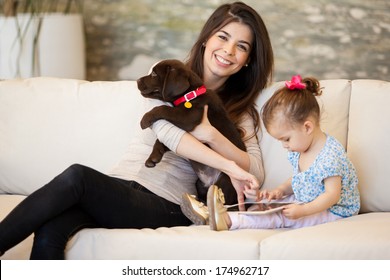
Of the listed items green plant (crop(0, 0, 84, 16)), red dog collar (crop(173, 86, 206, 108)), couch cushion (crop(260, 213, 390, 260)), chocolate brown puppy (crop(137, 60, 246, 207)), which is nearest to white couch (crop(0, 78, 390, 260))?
couch cushion (crop(260, 213, 390, 260))

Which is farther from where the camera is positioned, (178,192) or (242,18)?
(242,18)

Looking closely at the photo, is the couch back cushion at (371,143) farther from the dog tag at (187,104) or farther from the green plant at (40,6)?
the green plant at (40,6)

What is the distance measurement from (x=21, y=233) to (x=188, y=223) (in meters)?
0.67

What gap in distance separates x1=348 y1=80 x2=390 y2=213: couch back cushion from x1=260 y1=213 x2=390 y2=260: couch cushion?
439 millimetres

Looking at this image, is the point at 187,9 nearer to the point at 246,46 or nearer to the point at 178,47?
the point at 178,47

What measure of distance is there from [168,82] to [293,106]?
1.68ft

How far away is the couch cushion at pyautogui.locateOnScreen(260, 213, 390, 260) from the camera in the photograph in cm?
203

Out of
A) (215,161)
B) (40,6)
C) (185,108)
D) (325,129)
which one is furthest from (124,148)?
(40,6)

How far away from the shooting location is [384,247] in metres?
2.01

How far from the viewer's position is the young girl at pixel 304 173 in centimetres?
224

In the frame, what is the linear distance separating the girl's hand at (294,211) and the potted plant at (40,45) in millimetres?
2503

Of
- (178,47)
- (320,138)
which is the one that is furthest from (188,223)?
(178,47)

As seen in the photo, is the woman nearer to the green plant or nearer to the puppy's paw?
the puppy's paw

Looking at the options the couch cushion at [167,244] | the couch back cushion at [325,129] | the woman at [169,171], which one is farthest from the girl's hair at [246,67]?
the couch cushion at [167,244]
